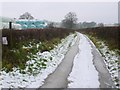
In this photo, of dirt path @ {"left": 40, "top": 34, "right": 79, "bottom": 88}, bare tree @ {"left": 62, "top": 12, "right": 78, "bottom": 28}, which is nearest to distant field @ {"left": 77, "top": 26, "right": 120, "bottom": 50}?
dirt path @ {"left": 40, "top": 34, "right": 79, "bottom": 88}

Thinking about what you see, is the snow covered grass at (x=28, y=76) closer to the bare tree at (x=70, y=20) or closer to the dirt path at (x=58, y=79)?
the dirt path at (x=58, y=79)

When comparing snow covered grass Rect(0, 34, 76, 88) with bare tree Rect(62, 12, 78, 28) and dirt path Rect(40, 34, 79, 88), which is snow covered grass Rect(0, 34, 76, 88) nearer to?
dirt path Rect(40, 34, 79, 88)

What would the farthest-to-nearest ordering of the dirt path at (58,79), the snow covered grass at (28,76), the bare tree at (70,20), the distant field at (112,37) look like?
1. the bare tree at (70,20)
2. the distant field at (112,37)
3. the snow covered grass at (28,76)
4. the dirt path at (58,79)

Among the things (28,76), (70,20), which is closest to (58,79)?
(28,76)

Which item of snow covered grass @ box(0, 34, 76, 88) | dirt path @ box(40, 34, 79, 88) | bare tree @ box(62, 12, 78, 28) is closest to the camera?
dirt path @ box(40, 34, 79, 88)

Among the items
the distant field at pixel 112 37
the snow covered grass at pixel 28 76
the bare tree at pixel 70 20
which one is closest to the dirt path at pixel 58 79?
the snow covered grass at pixel 28 76

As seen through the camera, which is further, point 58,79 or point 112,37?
point 112,37

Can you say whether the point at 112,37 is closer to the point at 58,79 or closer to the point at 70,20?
the point at 58,79

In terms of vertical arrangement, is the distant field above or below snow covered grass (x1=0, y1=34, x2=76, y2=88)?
above

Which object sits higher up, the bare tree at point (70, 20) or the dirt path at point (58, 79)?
the bare tree at point (70, 20)

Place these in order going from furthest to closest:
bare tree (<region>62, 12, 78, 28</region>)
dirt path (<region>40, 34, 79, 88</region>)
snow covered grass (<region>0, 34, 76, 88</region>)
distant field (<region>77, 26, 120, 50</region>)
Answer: bare tree (<region>62, 12, 78, 28</region>) < distant field (<region>77, 26, 120, 50</region>) < snow covered grass (<region>0, 34, 76, 88</region>) < dirt path (<region>40, 34, 79, 88</region>)

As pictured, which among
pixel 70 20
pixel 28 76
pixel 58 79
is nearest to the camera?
pixel 58 79

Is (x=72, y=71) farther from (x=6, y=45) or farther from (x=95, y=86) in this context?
(x=6, y=45)

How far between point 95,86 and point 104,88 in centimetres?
29
